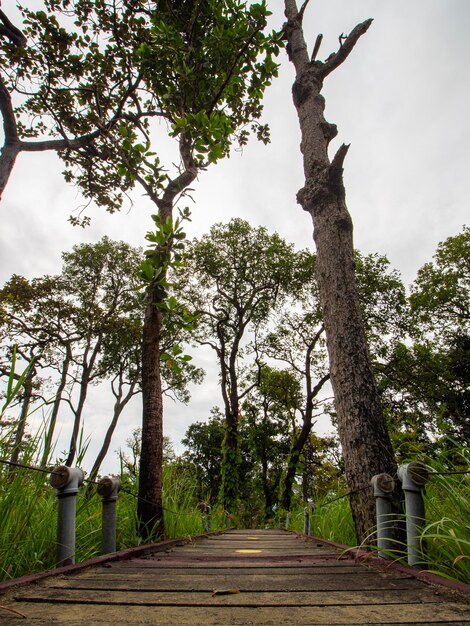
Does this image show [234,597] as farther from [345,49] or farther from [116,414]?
[116,414]

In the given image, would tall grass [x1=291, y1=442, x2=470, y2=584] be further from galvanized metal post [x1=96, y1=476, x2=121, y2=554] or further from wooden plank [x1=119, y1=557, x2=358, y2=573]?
galvanized metal post [x1=96, y1=476, x2=121, y2=554]

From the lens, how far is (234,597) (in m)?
1.55

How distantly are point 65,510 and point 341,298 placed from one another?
115 inches

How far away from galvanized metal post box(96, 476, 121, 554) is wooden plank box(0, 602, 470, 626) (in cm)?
132

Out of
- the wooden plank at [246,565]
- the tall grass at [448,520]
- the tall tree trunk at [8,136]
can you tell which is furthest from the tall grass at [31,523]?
the tall tree trunk at [8,136]

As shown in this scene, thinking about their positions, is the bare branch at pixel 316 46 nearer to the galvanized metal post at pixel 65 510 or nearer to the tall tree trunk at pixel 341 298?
the tall tree trunk at pixel 341 298

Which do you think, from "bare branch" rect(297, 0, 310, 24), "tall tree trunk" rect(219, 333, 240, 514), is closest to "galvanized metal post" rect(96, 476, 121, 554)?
"bare branch" rect(297, 0, 310, 24)

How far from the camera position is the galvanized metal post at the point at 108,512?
8.63ft

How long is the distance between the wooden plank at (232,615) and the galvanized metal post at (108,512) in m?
1.32

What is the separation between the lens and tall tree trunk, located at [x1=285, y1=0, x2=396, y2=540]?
3.06 m

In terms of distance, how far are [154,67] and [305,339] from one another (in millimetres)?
12807

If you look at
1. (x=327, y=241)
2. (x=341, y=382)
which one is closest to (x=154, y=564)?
(x=341, y=382)

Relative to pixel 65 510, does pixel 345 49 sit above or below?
above

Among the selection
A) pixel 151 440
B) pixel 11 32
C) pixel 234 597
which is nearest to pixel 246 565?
pixel 234 597
